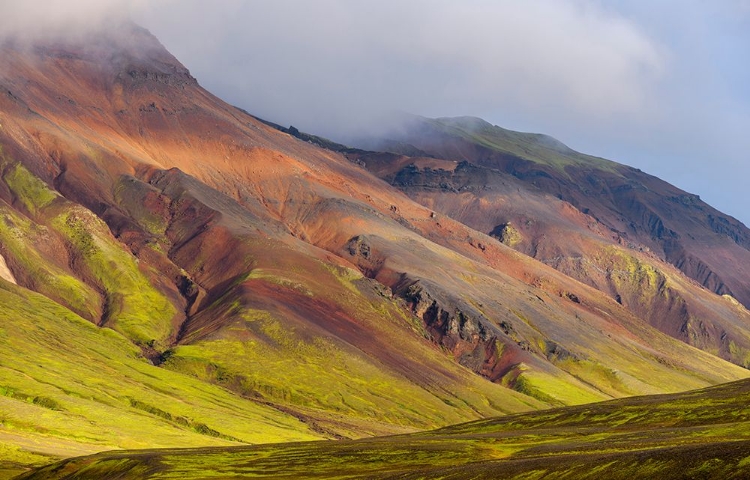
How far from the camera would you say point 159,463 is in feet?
555

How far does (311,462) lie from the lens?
170 meters

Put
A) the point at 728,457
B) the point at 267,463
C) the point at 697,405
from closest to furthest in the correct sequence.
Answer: the point at 728,457 → the point at 267,463 → the point at 697,405

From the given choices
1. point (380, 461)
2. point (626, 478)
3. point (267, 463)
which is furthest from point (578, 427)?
point (626, 478)

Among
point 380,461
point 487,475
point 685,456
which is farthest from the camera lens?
point 380,461

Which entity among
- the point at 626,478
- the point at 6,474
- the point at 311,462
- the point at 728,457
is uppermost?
the point at 728,457

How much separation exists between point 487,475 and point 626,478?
22439 millimetres

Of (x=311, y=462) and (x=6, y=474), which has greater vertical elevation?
(x=311, y=462)

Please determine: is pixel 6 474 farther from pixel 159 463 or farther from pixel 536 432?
pixel 536 432

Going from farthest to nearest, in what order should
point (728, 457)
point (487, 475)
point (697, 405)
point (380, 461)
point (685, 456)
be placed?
1. point (697, 405)
2. point (380, 461)
3. point (487, 475)
4. point (685, 456)
5. point (728, 457)

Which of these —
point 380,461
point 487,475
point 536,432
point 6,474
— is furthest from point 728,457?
point 6,474

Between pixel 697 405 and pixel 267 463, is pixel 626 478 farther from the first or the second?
pixel 697 405

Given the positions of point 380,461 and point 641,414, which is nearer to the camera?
point 380,461

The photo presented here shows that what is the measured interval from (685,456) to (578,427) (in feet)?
353

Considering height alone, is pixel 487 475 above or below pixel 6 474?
above
